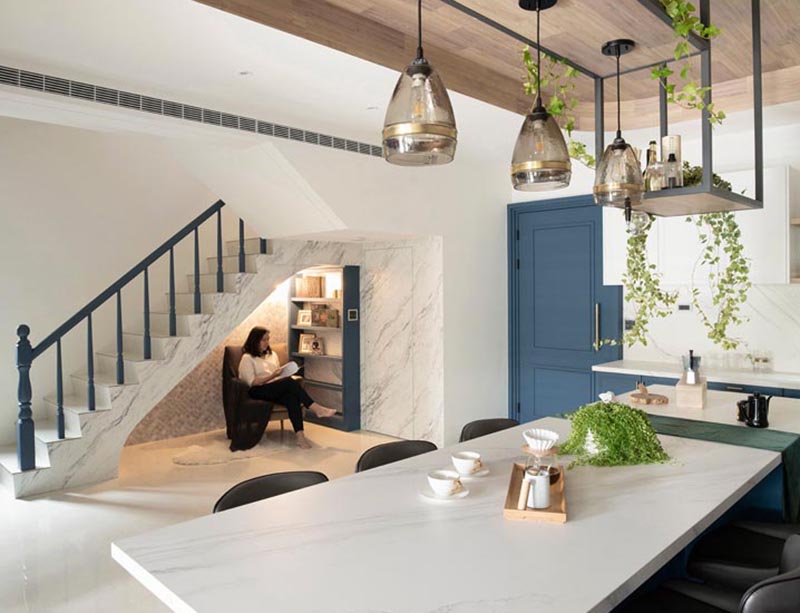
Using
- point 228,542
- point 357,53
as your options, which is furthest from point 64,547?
point 357,53

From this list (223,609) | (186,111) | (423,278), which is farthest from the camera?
(423,278)

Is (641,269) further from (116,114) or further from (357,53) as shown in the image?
(116,114)

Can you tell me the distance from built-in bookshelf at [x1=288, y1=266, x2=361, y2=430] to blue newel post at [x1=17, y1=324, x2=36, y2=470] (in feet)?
9.63

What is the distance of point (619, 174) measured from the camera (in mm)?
2293

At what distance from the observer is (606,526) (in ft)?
5.54

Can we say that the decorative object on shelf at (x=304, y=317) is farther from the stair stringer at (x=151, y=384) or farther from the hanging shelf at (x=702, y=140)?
the hanging shelf at (x=702, y=140)

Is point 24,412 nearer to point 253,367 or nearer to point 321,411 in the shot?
point 253,367

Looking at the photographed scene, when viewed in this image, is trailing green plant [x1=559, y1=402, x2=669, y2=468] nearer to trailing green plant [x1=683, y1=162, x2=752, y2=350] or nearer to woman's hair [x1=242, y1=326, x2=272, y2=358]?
trailing green plant [x1=683, y1=162, x2=752, y2=350]

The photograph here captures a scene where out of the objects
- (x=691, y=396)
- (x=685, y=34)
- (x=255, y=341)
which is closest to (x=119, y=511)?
(x=255, y=341)

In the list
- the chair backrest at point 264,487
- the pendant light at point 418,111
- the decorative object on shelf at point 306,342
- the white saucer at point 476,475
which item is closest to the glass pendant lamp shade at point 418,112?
the pendant light at point 418,111

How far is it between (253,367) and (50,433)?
1.87m

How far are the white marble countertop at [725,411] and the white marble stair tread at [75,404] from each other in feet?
12.9

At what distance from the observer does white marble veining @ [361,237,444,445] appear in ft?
19.1

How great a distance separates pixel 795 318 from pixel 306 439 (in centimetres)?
432
